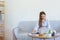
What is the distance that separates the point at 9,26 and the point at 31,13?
0.74 m

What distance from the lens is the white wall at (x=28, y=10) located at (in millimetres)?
4457

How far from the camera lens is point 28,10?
14.7 feet

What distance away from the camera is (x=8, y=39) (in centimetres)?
450

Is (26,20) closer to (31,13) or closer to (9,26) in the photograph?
(31,13)

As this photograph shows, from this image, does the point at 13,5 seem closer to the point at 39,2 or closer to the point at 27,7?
the point at 27,7

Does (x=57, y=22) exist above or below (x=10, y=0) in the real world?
below

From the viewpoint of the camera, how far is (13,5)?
14.6 feet

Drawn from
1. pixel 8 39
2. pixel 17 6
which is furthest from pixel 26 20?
pixel 8 39

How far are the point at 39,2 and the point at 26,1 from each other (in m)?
0.38

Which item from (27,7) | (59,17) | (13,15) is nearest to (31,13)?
(27,7)

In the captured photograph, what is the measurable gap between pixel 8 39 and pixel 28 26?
703mm

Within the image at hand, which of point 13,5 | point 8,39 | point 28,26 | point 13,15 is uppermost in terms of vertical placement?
point 13,5

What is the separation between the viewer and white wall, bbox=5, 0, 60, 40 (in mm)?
4457

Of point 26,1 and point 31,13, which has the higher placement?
point 26,1
